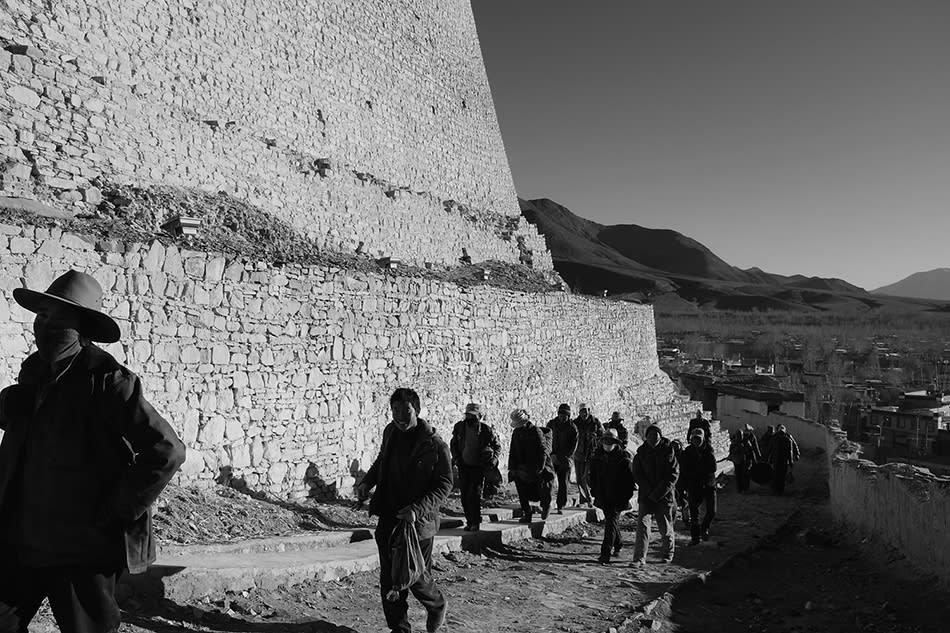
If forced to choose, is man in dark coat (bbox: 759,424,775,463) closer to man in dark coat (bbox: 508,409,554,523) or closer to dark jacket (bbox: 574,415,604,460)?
dark jacket (bbox: 574,415,604,460)

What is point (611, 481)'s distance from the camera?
835 centimetres

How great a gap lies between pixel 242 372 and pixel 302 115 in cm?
1092

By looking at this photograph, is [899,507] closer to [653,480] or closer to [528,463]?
[653,480]

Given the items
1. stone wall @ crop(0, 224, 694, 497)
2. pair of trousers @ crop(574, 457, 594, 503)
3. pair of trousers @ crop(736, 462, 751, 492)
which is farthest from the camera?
pair of trousers @ crop(736, 462, 751, 492)

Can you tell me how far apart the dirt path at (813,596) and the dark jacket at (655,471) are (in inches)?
41.0

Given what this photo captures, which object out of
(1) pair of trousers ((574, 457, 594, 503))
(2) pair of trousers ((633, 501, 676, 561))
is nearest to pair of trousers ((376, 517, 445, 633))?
(2) pair of trousers ((633, 501, 676, 561))

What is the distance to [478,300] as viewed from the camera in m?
14.0

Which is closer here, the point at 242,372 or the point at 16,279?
the point at 16,279

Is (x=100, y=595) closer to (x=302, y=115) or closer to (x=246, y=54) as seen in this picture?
(x=246, y=54)

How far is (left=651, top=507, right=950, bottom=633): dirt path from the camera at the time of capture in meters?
6.56

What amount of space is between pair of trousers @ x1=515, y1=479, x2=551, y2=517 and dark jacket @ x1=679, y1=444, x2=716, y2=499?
183cm

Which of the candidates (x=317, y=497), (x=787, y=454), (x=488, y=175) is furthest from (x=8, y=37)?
(x=488, y=175)

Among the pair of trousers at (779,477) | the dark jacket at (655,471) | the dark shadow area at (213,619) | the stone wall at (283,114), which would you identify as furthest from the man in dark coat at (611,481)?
the pair of trousers at (779,477)

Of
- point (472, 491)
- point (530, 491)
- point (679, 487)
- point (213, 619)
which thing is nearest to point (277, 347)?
point (472, 491)
